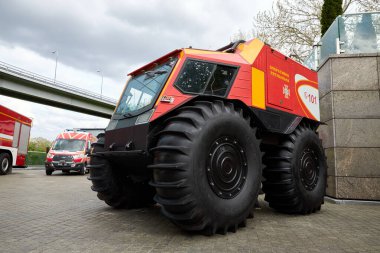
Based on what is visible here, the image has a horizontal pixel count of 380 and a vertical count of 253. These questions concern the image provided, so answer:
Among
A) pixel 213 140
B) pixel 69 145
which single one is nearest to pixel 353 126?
pixel 213 140

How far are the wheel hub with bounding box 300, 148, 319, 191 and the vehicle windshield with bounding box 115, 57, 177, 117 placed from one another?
127 inches

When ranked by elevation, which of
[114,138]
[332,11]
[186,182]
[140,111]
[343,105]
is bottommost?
[186,182]

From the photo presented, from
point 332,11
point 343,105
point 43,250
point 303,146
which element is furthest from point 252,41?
point 332,11

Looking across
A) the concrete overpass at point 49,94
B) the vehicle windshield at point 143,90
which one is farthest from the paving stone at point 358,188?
the concrete overpass at point 49,94

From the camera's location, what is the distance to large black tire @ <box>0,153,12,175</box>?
1622cm

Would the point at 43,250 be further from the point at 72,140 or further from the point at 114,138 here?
the point at 72,140

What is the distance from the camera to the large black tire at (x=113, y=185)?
18.1 ft

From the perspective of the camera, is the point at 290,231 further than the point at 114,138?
No

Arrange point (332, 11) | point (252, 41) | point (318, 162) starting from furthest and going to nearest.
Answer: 1. point (332, 11)
2. point (318, 162)
3. point (252, 41)

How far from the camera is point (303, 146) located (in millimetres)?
5910

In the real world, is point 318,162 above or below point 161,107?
below

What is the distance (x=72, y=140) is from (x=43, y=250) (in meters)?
17.4

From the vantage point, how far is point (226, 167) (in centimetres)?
436

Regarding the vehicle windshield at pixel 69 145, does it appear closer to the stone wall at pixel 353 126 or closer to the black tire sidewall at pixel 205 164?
the stone wall at pixel 353 126
